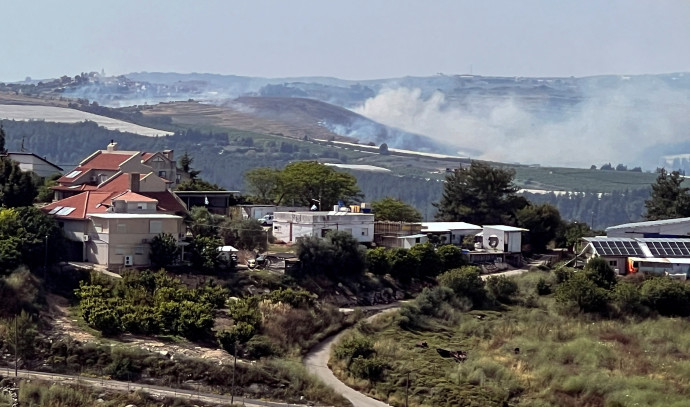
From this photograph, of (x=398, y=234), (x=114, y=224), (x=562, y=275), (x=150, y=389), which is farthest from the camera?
(x=398, y=234)

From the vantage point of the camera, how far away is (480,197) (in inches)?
2347

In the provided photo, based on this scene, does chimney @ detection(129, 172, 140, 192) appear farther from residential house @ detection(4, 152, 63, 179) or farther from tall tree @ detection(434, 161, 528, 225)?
tall tree @ detection(434, 161, 528, 225)

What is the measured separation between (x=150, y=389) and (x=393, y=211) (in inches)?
1032

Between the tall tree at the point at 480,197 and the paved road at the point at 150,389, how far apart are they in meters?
27.7

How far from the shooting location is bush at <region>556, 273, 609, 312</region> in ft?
141

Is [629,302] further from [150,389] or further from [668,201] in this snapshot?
[668,201]

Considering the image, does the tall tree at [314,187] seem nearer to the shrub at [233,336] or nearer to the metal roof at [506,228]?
the metal roof at [506,228]

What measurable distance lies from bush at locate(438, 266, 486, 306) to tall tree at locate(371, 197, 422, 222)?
11.1 metres

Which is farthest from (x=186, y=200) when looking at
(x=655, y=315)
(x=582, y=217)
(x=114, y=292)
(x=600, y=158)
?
(x=600, y=158)

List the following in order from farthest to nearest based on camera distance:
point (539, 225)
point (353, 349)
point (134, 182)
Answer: point (539, 225) → point (134, 182) → point (353, 349)

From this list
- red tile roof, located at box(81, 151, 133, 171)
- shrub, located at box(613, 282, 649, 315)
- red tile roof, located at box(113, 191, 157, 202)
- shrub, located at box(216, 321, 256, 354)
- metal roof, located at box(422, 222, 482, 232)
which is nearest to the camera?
shrub, located at box(216, 321, 256, 354)

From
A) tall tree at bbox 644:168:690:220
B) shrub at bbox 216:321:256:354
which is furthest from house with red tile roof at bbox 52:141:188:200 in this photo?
tall tree at bbox 644:168:690:220

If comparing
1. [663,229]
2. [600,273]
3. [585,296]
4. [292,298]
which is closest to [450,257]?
[600,273]

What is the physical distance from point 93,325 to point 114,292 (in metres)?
2.22
